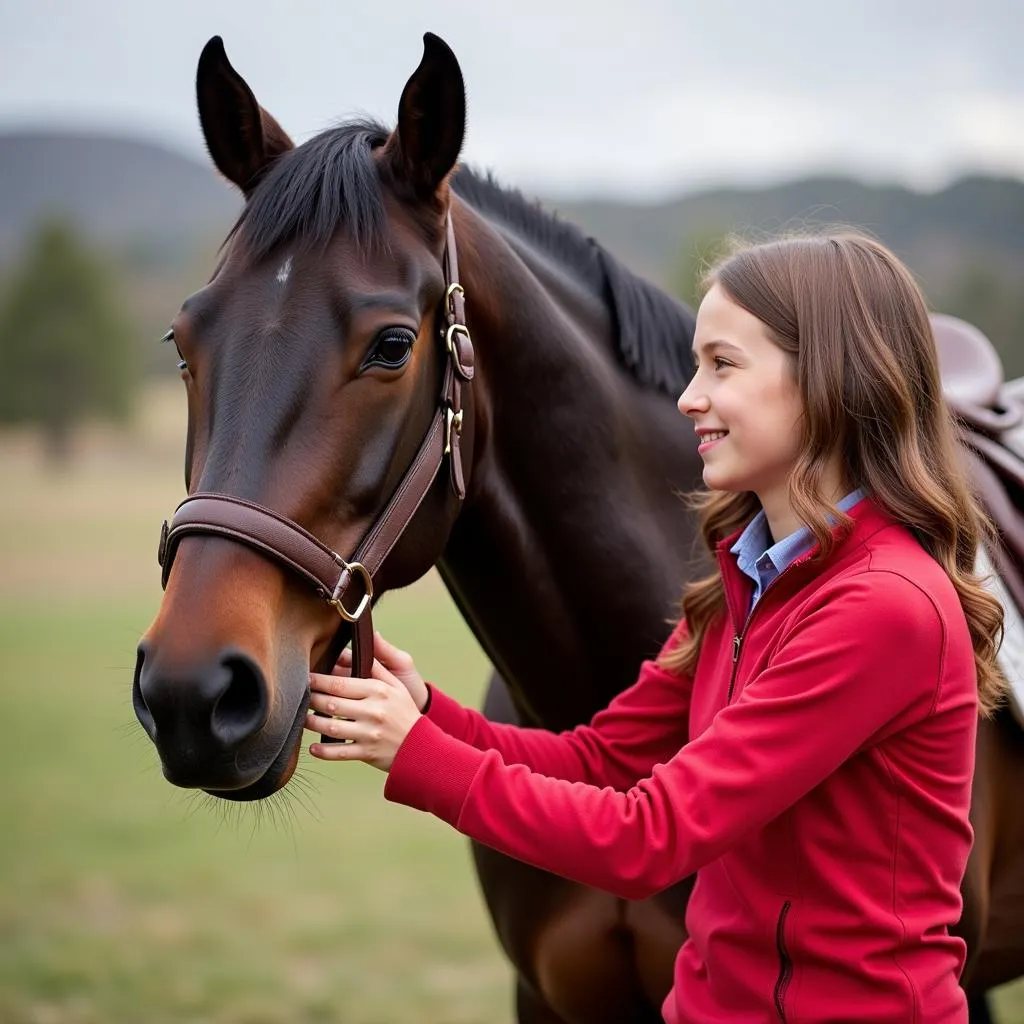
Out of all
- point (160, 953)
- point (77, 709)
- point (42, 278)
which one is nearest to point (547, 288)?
point (160, 953)

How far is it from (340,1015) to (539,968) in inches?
124

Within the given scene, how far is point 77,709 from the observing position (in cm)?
1398

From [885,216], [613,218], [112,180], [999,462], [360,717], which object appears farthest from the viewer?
[112,180]

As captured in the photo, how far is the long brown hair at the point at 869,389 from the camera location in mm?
1762

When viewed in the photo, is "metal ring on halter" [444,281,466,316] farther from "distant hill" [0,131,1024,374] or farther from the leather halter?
"distant hill" [0,131,1024,374]

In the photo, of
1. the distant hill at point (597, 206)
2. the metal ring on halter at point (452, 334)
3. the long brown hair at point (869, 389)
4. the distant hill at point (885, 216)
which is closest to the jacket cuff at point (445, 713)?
the metal ring on halter at point (452, 334)

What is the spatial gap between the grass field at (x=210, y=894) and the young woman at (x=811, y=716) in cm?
39

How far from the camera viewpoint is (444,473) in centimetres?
A: 202

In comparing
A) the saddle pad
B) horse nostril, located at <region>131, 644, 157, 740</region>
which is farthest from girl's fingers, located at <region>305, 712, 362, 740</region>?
the saddle pad

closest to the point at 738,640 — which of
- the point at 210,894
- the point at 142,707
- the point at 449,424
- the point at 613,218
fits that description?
the point at 449,424

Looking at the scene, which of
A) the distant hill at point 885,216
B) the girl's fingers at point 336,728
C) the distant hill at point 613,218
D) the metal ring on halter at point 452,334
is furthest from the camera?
the distant hill at point 885,216

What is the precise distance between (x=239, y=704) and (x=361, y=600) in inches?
11.5

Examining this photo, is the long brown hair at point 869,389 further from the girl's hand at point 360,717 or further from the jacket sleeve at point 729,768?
the girl's hand at point 360,717

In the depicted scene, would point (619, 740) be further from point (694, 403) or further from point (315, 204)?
point (315, 204)
